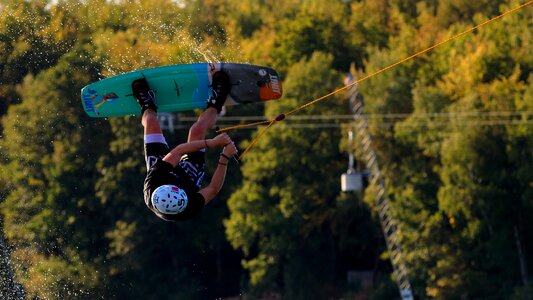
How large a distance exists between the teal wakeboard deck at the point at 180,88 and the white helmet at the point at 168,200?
1.88m

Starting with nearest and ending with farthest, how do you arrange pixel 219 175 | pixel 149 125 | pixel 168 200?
1. pixel 168 200
2. pixel 219 175
3. pixel 149 125

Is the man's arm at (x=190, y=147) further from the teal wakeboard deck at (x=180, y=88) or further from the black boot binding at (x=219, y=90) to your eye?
the teal wakeboard deck at (x=180, y=88)

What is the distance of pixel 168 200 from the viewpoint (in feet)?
34.2

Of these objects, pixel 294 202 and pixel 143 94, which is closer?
pixel 143 94

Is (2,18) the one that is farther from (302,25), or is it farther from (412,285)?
(302,25)

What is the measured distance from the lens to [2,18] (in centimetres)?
1630

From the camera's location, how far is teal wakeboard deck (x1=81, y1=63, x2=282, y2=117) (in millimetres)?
12094

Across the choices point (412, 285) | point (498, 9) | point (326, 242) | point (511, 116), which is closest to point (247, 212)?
point (326, 242)

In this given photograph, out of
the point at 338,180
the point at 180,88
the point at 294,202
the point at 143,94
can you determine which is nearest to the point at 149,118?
the point at 143,94

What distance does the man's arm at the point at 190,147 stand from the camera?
1075 centimetres

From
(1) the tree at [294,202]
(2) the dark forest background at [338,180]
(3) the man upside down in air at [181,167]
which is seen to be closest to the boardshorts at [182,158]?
(3) the man upside down in air at [181,167]

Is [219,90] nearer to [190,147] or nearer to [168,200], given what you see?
[190,147]

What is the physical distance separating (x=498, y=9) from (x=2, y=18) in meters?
22.5

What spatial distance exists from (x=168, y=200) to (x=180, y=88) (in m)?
2.13
